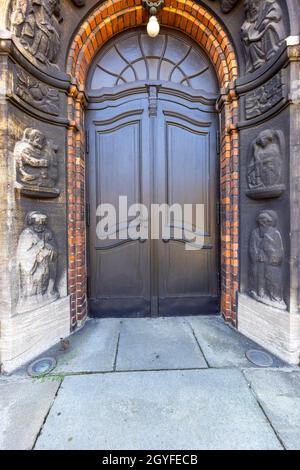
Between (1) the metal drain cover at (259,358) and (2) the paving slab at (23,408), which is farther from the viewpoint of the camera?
(1) the metal drain cover at (259,358)

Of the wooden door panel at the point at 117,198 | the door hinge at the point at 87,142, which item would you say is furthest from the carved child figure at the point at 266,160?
the door hinge at the point at 87,142

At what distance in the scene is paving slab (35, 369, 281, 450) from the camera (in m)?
1.37

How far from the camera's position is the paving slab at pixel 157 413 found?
1.37 metres

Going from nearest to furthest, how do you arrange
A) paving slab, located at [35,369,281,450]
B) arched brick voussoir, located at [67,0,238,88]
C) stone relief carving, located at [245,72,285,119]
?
paving slab, located at [35,369,281,450]
stone relief carving, located at [245,72,285,119]
arched brick voussoir, located at [67,0,238,88]

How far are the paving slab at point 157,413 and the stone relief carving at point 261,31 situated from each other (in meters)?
3.05

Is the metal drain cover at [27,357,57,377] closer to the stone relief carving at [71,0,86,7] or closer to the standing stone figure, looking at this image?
the standing stone figure

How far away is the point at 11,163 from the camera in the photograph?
6.92ft

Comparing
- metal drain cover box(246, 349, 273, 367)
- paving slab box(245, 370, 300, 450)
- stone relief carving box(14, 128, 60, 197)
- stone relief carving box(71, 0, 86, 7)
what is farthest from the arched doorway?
paving slab box(245, 370, 300, 450)

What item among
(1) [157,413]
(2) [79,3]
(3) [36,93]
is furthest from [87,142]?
(1) [157,413]

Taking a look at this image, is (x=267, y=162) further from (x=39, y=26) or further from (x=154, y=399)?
(x=39, y=26)

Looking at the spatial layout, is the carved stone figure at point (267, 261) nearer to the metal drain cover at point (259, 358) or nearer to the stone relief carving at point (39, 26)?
the metal drain cover at point (259, 358)

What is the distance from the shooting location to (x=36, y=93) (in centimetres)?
231

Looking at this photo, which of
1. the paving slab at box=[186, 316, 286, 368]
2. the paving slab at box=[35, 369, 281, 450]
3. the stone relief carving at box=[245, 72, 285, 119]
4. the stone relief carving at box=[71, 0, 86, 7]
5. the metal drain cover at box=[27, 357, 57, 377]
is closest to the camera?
the paving slab at box=[35, 369, 281, 450]

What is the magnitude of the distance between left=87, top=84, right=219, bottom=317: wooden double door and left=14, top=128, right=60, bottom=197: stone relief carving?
58 centimetres
